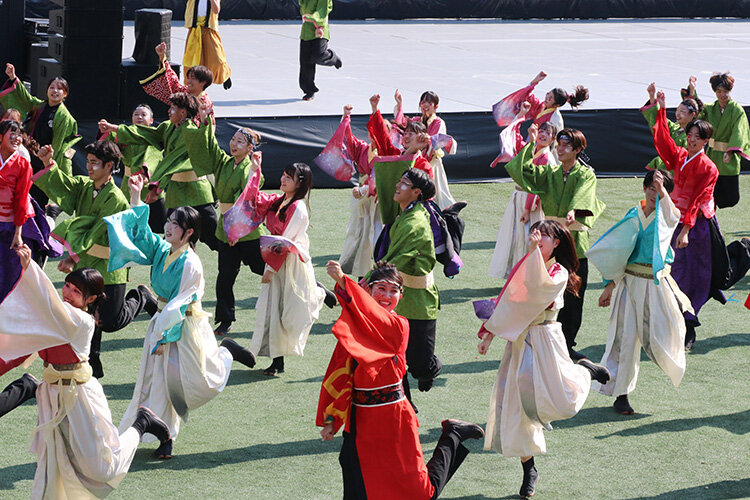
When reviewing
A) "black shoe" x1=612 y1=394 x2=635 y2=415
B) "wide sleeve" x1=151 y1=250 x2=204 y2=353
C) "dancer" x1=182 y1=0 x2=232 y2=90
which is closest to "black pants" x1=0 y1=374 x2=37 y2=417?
"wide sleeve" x1=151 y1=250 x2=204 y2=353

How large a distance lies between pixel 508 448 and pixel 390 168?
2.07 meters

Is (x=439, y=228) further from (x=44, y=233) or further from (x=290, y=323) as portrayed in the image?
(x=44, y=233)

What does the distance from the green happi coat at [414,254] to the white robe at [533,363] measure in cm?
77

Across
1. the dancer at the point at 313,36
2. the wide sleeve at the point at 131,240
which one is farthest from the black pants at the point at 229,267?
the dancer at the point at 313,36

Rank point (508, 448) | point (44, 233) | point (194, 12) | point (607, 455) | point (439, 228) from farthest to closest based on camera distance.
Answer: point (194, 12) < point (44, 233) < point (439, 228) < point (607, 455) < point (508, 448)

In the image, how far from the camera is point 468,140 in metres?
13.2

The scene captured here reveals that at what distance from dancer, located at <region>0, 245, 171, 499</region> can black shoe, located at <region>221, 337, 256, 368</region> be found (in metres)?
1.44

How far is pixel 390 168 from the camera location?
23.7 ft

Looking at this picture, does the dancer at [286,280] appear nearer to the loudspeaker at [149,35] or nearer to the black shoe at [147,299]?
the black shoe at [147,299]

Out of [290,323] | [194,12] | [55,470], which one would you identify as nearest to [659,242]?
[290,323]

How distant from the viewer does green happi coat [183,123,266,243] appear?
827 cm

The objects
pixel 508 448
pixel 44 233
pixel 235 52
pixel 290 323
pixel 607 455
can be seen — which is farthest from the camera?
pixel 235 52

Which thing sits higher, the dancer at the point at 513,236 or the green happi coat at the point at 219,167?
the green happi coat at the point at 219,167

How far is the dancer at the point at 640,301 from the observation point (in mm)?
7023
